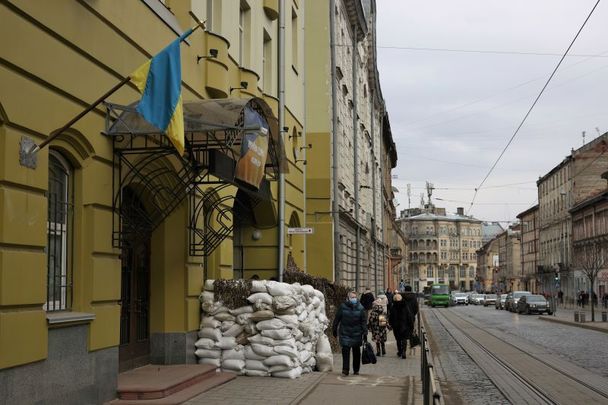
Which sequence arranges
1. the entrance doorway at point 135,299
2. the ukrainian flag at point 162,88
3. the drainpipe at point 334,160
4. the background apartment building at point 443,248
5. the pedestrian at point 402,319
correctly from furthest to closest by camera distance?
the background apartment building at point 443,248, the drainpipe at point 334,160, the pedestrian at point 402,319, the entrance doorway at point 135,299, the ukrainian flag at point 162,88

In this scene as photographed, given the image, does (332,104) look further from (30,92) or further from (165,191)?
(30,92)

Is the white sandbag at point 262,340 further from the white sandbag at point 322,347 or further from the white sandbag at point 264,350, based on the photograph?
the white sandbag at point 322,347

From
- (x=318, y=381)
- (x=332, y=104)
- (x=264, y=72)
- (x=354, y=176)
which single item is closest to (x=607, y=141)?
(x=354, y=176)

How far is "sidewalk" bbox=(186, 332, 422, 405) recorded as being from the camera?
36.1ft

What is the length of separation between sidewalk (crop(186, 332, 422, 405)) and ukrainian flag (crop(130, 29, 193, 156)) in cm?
390

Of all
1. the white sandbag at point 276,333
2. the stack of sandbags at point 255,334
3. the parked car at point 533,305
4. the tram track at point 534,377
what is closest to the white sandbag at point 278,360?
the stack of sandbags at point 255,334

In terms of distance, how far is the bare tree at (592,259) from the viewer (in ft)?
153

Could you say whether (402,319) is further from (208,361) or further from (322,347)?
(208,361)

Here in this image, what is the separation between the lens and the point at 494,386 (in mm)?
14797

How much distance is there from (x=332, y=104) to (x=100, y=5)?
18801 mm

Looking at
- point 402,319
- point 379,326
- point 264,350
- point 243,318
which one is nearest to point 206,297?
point 243,318

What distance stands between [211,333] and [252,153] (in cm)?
328

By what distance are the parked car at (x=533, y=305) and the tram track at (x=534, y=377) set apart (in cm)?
3003

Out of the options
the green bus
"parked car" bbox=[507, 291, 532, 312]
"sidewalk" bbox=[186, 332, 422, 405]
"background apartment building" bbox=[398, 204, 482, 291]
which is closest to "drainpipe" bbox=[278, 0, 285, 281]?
"sidewalk" bbox=[186, 332, 422, 405]
